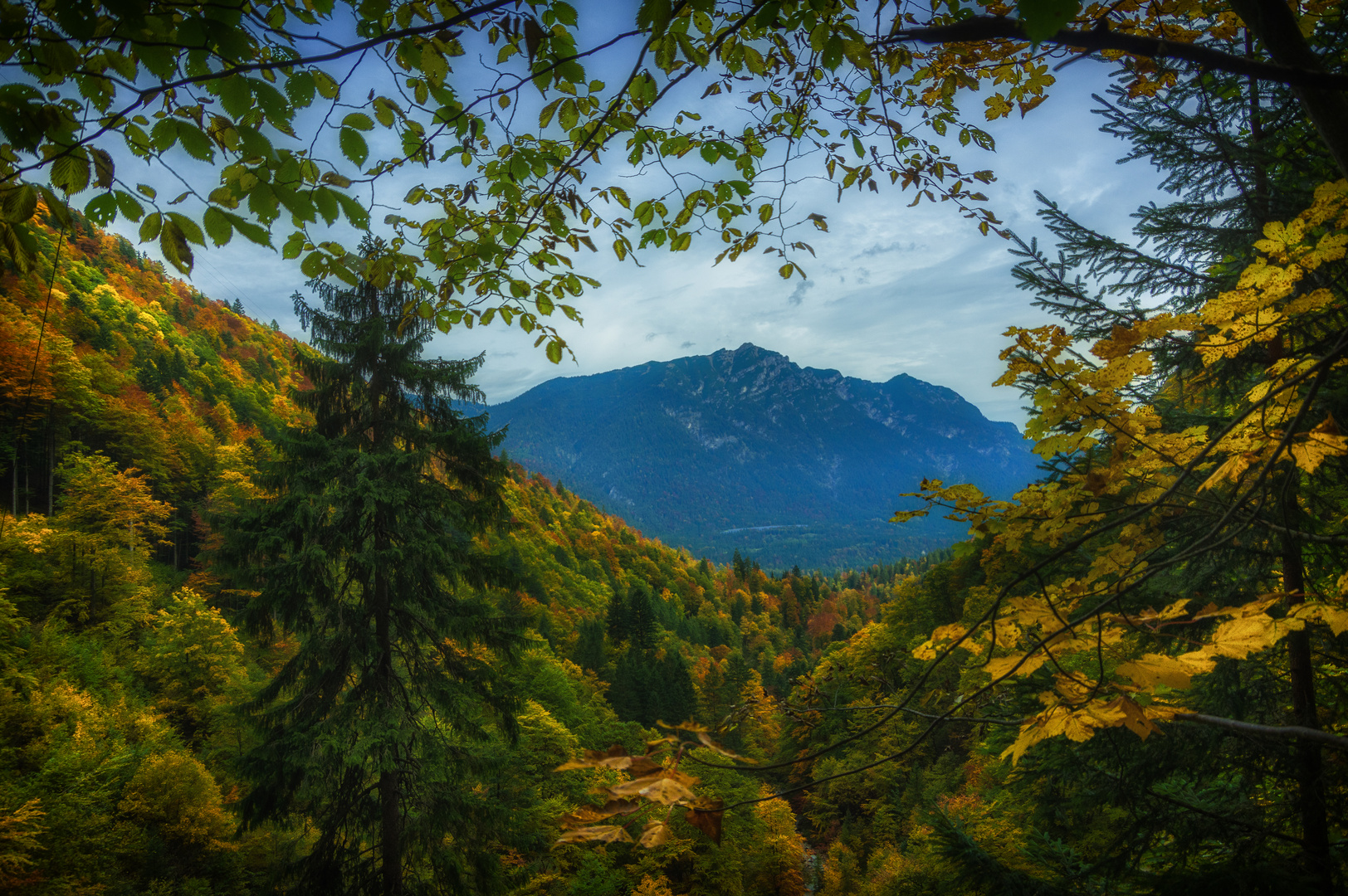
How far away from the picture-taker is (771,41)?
7.47 feet

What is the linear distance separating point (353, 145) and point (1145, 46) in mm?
2094

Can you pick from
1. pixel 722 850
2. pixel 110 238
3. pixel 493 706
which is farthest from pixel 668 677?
pixel 110 238

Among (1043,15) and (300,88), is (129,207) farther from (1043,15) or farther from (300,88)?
(1043,15)

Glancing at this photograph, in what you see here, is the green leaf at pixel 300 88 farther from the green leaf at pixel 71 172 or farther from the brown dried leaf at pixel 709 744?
the brown dried leaf at pixel 709 744

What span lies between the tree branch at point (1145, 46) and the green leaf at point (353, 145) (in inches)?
61.7

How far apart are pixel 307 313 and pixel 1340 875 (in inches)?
439

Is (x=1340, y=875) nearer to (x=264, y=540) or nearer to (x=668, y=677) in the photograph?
(x=264, y=540)

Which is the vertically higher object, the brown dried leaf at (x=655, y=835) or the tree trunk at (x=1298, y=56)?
the tree trunk at (x=1298, y=56)

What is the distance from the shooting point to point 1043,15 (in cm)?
97

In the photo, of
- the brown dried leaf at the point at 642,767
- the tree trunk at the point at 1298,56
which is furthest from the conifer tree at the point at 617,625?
the tree trunk at the point at 1298,56

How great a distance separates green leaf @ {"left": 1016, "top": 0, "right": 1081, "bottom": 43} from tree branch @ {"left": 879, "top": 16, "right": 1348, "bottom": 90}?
0.9 inches

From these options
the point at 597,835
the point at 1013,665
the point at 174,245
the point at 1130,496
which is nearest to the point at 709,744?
the point at 597,835

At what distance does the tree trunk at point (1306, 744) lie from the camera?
3.15 meters

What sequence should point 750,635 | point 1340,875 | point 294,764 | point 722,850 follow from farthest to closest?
point 750,635 < point 722,850 < point 294,764 < point 1340,875
